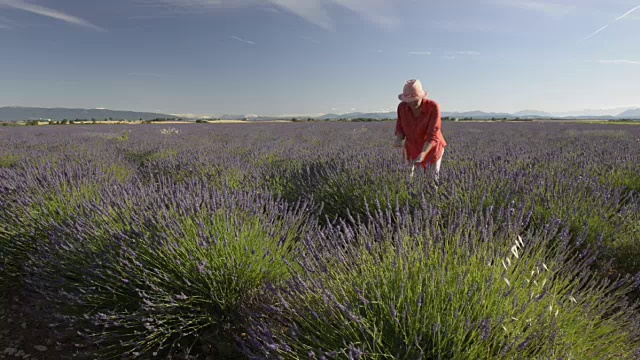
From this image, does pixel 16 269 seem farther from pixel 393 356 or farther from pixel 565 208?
pixel 565 208

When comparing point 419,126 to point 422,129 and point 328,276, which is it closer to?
point 422,129

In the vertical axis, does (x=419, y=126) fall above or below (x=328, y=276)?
above

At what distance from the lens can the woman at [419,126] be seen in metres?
3.17

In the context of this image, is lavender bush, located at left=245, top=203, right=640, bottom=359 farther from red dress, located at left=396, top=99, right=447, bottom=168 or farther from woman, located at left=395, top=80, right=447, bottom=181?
red dress, located at left=396, top=99, right=447, bottom=168

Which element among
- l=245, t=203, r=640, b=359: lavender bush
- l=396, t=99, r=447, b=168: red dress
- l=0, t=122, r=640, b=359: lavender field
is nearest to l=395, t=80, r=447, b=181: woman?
l=396, t=99, r=447, b=168: red dress

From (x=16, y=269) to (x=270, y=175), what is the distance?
246 centimetres

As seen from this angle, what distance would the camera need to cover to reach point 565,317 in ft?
3.77

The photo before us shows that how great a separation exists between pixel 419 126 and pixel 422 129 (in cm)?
4

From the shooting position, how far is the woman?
3168 mm

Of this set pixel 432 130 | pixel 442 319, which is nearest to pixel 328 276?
pixel 442 319

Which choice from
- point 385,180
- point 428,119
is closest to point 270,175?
point 385,180

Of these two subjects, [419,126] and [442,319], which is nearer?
[442,319]

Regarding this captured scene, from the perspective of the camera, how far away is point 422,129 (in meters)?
3.36

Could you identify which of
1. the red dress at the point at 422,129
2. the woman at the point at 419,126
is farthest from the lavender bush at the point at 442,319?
the red dress at the point at 422,129
